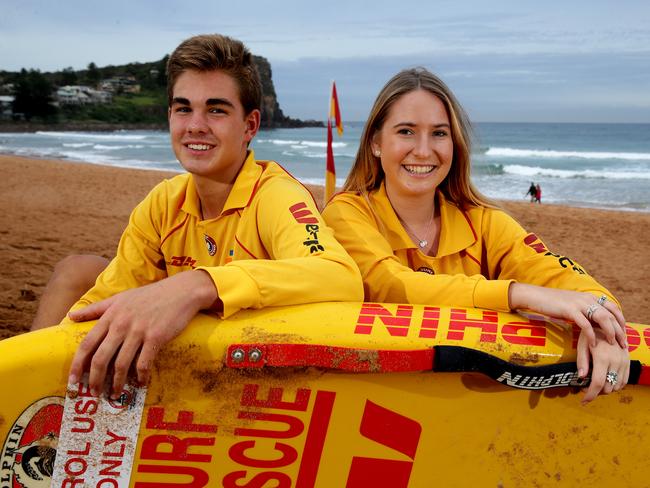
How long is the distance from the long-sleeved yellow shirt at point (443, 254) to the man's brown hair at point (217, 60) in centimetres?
51

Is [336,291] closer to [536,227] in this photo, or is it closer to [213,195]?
[213,195]

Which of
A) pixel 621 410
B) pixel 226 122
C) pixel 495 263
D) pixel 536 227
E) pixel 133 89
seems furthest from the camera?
pixel 133 89

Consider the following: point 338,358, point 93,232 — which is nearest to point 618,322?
point 338,358

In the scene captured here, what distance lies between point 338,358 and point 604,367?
59cm

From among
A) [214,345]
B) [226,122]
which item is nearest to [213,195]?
[226,122]

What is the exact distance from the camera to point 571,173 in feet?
90.1

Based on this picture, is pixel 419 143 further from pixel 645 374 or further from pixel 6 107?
pixel 6 107

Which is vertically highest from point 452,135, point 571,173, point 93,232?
point 452,135

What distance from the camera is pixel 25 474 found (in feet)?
4.62

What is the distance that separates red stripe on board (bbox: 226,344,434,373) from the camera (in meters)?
1.39

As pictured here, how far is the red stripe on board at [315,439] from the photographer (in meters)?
1.45

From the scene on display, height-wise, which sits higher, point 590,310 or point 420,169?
point 420,169

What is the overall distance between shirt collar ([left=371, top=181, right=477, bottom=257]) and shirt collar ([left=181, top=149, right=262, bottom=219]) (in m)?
0.47

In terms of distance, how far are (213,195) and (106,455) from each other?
102cm
